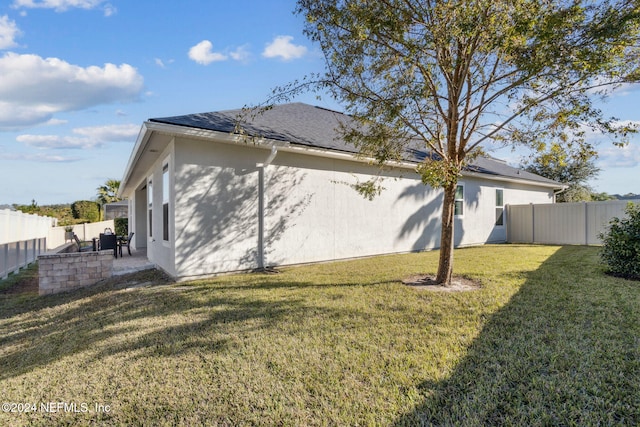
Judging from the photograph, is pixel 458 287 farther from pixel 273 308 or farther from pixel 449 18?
pixel 449 18

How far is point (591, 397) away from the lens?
2625mm

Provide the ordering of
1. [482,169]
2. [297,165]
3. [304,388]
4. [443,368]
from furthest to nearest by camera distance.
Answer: [482,169]
[297,165]
[443,368]
[304,388]

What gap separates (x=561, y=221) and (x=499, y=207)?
8.35 ft

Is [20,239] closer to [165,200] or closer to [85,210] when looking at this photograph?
[165,200]

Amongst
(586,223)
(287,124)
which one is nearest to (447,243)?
(287,124)

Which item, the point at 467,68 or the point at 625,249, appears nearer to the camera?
the point at 467,68

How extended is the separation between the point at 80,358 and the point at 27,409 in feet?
3.04

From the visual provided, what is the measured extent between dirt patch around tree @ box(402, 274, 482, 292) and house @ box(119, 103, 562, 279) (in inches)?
126

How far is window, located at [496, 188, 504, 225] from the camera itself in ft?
52.0

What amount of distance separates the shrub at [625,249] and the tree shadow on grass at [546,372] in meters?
2.61

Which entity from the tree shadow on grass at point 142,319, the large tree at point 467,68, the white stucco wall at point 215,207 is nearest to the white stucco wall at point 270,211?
the white stucco wall at point 215,207

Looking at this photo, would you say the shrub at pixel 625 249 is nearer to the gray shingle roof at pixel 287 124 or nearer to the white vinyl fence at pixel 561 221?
the gray shingle roof at pixel 287 124

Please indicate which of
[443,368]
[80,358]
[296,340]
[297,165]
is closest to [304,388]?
[296,340]

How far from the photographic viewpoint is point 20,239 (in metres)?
11.5
